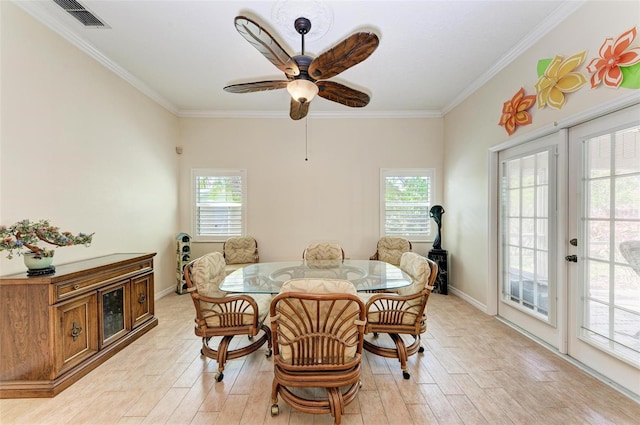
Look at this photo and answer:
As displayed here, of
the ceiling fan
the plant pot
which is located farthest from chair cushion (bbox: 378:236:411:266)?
the plant pot

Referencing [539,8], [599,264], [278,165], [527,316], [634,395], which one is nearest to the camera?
[634,395]

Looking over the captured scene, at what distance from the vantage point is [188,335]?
2971 mm

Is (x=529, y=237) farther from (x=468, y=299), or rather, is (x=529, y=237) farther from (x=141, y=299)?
(x=141, y=299)

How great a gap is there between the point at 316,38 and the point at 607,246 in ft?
10.0

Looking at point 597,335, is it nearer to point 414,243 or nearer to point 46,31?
point 414,243

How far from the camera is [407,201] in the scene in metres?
4.79

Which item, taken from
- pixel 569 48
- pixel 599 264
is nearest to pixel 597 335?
pixel 599 264

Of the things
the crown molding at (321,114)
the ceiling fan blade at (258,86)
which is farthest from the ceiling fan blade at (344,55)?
the crown molding at (321,114)

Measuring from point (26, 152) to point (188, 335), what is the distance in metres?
2.24

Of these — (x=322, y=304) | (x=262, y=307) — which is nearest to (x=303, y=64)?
(x=322, y=304)

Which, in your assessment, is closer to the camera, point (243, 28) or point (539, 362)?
point (243, 28)

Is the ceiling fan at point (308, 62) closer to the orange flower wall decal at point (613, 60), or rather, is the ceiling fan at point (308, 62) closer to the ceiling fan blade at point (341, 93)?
the ceiling fan blade at point (341, 93)

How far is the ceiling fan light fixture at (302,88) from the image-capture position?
2.15 meters

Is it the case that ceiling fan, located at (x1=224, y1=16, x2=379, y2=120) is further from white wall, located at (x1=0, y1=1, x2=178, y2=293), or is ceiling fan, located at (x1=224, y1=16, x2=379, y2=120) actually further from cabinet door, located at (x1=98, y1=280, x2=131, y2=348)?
cabinet door, located at (x1=98, y1=280, x2=131, y2=348)
